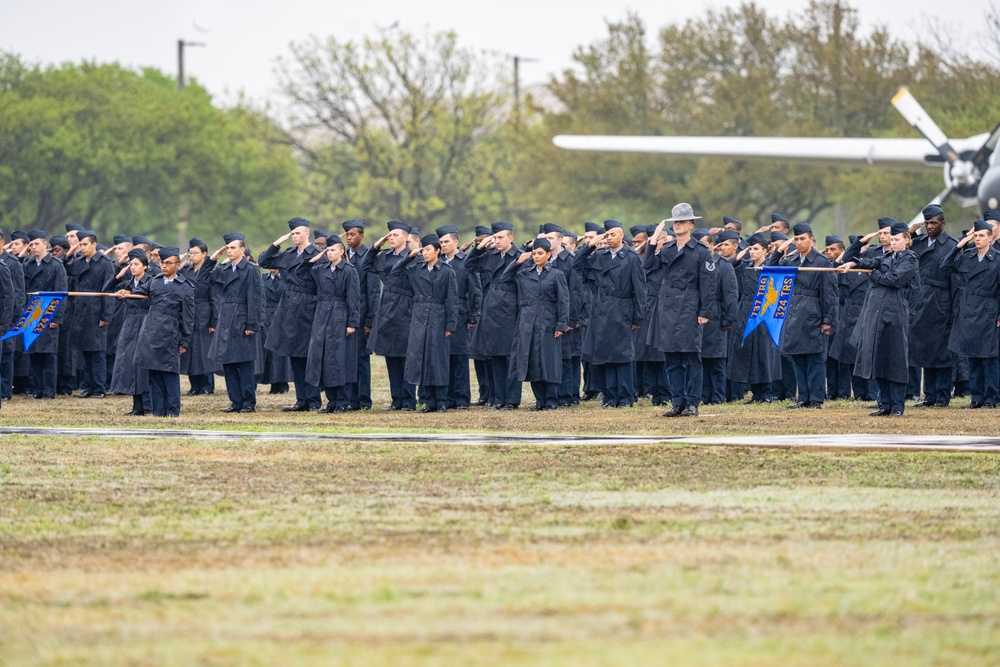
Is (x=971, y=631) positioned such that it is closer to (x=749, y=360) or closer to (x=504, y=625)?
(x=504, y=625)

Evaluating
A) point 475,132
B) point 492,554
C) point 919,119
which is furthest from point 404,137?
point 492,554

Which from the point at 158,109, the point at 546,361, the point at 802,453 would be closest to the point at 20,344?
the point at 546,361

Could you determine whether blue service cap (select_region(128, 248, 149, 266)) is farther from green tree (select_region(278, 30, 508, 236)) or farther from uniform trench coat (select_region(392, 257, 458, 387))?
green tree (select_region(278, 30, 508, 236))

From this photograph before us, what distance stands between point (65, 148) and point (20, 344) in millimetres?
33339

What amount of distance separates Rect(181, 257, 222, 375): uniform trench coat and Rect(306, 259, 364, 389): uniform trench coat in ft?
4.26

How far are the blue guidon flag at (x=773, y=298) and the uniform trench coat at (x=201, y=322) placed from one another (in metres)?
5.64

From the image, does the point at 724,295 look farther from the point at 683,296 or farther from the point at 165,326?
the point at 165,326

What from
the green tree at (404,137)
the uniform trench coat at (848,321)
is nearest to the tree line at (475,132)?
the green tree at (404,137)

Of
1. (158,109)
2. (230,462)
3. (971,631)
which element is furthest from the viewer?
(158,109)

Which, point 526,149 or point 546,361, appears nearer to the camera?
point 546,361

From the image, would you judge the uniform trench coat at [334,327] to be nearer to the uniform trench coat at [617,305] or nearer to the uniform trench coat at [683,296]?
the uniform trench coat at [617,305]

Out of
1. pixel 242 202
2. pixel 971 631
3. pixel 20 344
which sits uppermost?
pixel 242 202

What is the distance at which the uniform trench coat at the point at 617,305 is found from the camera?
1825cm

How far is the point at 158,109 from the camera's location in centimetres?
5581
